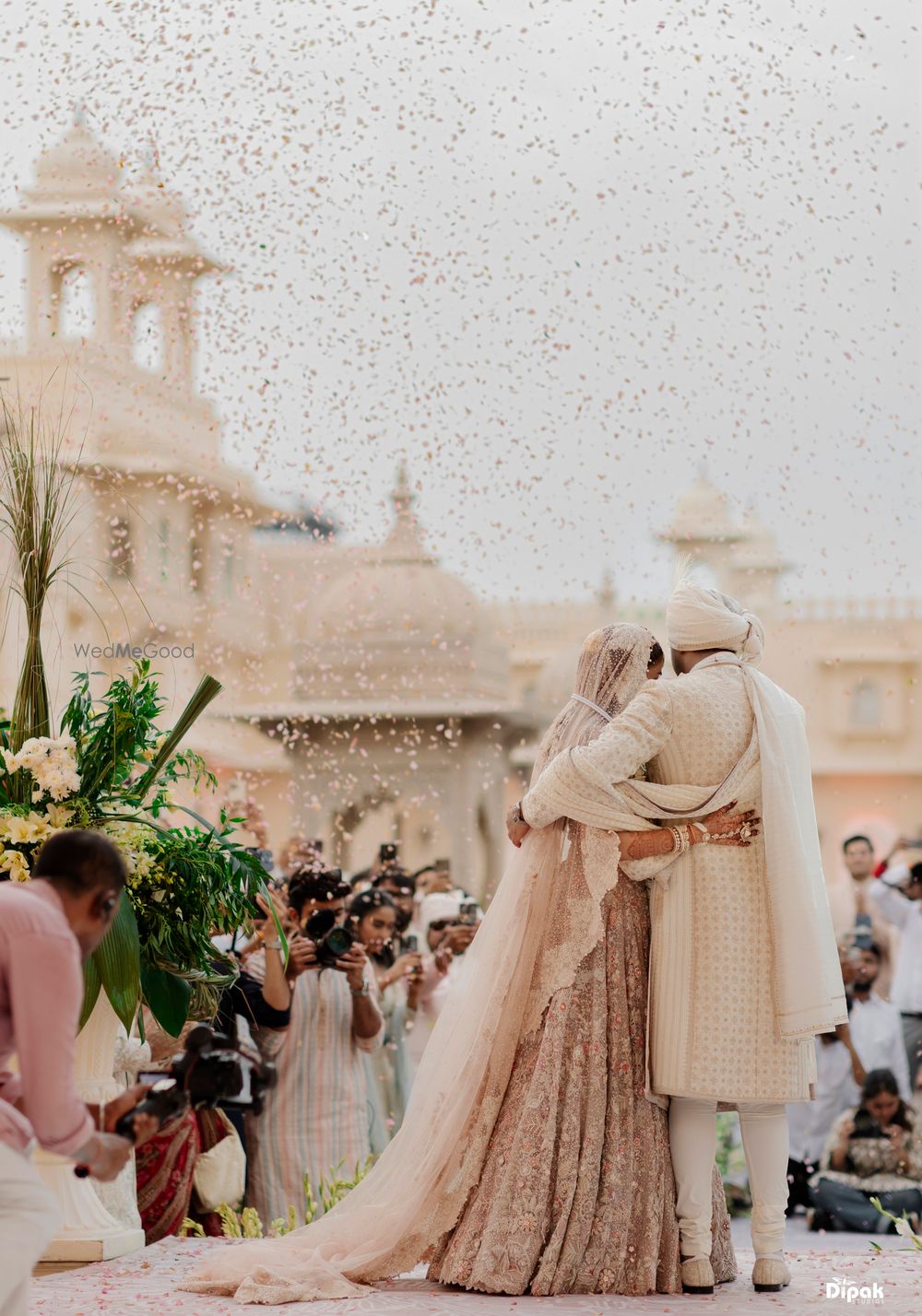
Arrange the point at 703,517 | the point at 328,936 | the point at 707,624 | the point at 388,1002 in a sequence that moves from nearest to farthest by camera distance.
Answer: the point at 707,624 < the point at 328,936 < the point at 388,1002 < the point at 703,517

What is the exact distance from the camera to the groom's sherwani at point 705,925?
3264mm

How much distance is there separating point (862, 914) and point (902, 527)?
332cm

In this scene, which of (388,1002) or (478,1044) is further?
(388,1002)

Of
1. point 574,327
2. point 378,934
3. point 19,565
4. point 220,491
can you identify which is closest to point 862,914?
point 378,934

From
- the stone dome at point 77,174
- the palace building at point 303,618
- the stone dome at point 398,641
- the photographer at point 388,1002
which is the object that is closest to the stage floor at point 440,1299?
the photographer at point 388,1002

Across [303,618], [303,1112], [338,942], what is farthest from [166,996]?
[303,618]

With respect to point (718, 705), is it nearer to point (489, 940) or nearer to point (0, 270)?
point (489, 940)

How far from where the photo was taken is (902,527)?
9969 mm

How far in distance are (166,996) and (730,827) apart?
3.97 feet

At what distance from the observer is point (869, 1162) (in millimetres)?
6156

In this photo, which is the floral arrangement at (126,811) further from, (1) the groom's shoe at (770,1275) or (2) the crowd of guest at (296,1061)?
(1) the groom's shoe at (770,1275)

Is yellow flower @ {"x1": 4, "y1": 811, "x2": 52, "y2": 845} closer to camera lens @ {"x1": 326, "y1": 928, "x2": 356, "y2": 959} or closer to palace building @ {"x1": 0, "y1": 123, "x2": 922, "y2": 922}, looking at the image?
palace building @ {"x1": 0, "y1": 123, "x2": 922, "y2": 922}

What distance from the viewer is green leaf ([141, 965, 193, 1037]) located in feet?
11.7

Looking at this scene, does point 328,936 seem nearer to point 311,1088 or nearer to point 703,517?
point 311,1088
